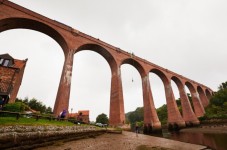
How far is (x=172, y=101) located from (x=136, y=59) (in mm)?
11646

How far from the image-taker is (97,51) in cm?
2244

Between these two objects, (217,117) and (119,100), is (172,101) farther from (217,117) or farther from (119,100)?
(119,100)

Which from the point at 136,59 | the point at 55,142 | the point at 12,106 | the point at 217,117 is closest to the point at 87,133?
the point at 55,142

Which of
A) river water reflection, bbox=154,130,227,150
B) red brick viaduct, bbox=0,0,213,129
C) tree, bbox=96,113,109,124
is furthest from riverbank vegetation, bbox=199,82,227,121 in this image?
tree, bbox=96,113,109,124

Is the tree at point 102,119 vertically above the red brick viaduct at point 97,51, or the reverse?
the red brick viaduct at point 97,51

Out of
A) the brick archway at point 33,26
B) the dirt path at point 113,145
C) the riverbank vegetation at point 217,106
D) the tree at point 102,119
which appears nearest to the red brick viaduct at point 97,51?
the brick archway at point 33,26

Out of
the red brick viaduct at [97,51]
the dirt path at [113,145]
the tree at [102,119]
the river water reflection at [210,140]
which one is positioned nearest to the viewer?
the dirt path at [113,145]

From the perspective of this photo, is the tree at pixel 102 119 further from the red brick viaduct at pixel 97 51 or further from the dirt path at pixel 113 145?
the dirt path at pixel 113 145

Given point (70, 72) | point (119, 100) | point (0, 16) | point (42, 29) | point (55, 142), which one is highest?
point (42, 29)

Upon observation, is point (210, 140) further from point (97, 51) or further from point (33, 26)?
point (33, 26)

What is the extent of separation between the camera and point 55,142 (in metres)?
7.46

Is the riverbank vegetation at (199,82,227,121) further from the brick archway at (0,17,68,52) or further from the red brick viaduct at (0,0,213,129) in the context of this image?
the brick archway at (0,17,68,52)

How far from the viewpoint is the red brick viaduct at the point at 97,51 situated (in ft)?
47.9

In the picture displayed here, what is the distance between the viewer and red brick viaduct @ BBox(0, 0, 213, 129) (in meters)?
14.6
